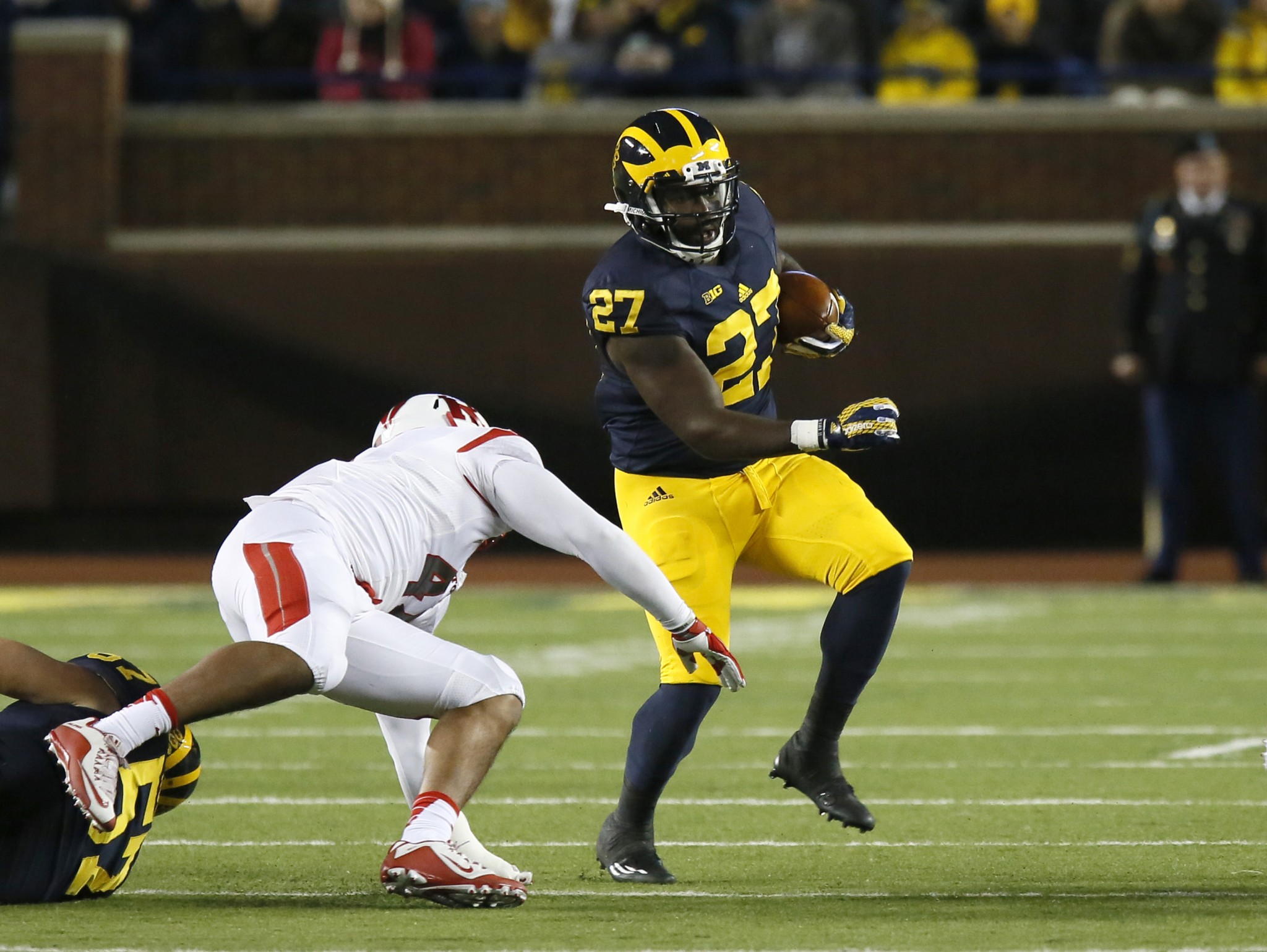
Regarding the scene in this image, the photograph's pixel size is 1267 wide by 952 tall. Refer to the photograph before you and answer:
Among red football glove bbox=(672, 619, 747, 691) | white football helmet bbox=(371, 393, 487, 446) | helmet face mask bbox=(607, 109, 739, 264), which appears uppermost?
helmet face mask bbox=(607, 109, 739, 264)

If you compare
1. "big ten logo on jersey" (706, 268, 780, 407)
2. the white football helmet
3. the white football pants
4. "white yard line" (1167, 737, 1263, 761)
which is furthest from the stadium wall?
the white football pants

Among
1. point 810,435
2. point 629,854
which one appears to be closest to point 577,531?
point 810,435

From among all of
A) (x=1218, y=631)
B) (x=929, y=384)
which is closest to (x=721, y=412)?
(x=1218, y=631)

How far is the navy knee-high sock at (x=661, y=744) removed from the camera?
469 centimetres

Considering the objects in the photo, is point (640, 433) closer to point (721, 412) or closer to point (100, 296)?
point (721, 412)

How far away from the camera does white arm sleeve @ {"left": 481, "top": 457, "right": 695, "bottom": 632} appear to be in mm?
4305

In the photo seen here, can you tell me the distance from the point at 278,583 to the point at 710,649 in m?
0.89

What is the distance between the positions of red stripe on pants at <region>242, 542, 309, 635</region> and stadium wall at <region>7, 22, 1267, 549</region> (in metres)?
8.80

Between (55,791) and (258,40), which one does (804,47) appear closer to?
(258,40)

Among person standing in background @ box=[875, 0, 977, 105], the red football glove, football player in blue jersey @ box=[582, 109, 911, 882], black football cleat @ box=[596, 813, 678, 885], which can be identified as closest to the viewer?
the red football glove

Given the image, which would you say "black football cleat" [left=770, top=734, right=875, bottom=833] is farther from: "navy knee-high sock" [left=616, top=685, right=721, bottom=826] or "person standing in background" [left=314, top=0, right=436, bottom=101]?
"person standing in background" [left=314, top=0, right=436, bottom=101]

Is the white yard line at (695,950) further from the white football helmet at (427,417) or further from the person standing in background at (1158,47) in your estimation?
the person standing in background at (1158,47)

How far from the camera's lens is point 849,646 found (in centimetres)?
482

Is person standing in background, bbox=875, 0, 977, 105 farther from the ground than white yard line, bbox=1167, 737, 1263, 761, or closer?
farther from the ground
